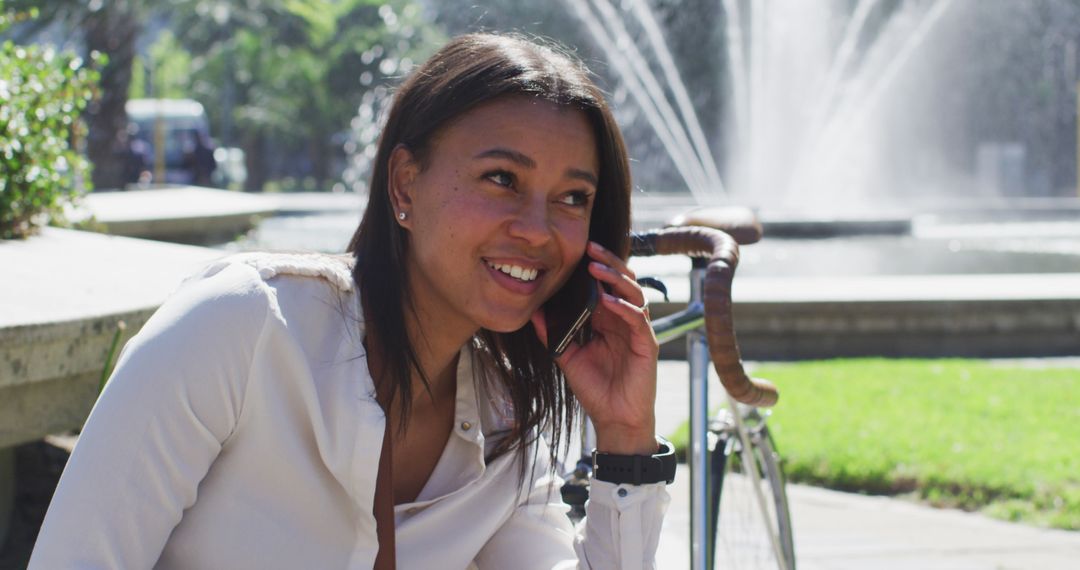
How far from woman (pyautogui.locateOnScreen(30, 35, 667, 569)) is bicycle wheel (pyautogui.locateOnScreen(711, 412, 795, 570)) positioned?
67 cm

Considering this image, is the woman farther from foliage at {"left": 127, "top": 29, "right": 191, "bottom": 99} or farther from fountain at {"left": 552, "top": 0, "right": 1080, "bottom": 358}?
foliage at {"left": 127, "top": 29, "right": 191, "bottom": 99}

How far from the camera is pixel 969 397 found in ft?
19.7

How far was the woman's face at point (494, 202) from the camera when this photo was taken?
186cm

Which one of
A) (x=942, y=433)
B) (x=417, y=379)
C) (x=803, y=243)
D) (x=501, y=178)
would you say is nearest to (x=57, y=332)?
(x=417, y=379)

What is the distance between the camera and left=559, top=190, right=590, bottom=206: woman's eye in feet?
6.42

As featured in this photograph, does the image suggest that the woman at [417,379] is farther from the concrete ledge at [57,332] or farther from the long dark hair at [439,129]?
the concrete ledge at [57,332]

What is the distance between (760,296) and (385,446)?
5.61 metres

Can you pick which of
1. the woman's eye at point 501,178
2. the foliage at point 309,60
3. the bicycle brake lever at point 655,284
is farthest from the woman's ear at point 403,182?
the foliage at point 309,60

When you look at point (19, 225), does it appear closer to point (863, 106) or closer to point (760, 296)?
point (760, 296)

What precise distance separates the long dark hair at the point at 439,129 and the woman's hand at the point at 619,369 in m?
0.11

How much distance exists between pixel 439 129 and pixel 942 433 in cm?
396

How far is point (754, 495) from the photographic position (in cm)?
329

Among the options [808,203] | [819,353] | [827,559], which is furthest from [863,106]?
[827,559]

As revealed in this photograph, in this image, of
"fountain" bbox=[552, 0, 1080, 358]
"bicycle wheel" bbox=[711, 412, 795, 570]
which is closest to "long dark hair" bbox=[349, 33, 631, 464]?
"bicycle wheel" bbox=[711, 412, 795, 570]
